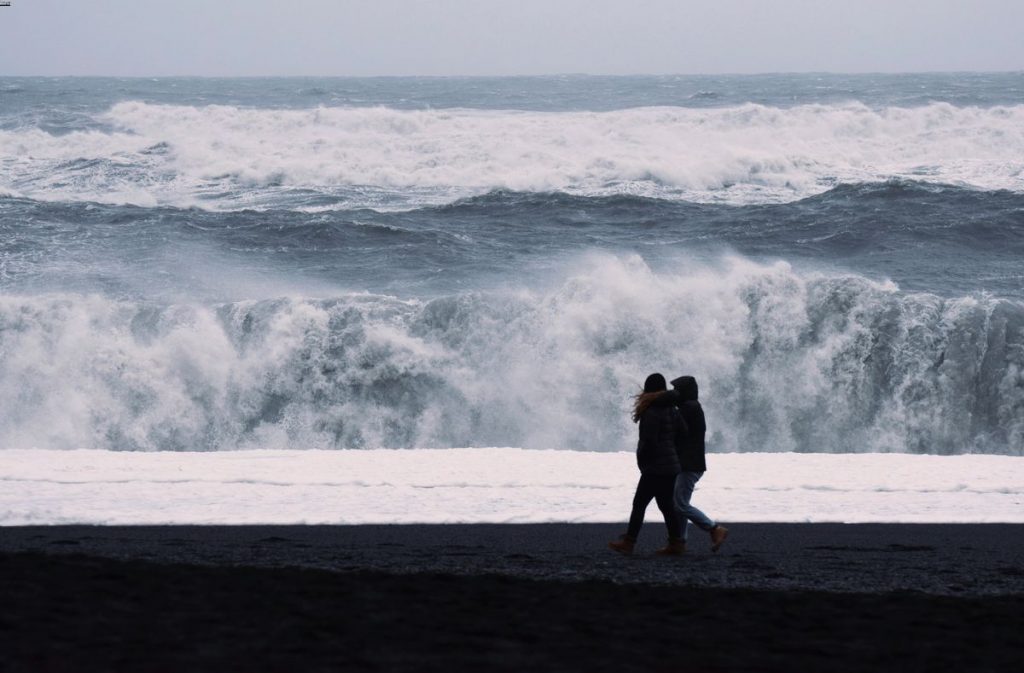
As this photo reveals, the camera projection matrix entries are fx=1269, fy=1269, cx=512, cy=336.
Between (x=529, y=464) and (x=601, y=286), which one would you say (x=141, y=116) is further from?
(x=529, y=464)

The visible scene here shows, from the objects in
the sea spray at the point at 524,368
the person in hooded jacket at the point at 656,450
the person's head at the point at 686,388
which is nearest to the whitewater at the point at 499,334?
the sea spray at the point at 524,368

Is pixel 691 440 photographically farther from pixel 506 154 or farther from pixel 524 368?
pixel 506 154

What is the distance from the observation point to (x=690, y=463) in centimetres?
858

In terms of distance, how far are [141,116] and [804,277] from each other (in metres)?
34.6

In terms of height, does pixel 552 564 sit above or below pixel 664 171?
below

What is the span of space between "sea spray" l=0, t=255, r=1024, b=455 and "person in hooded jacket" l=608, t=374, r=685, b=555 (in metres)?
7.05

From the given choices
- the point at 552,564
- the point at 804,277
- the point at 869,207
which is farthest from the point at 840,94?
the point at 552,564

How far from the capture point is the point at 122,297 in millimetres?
19641

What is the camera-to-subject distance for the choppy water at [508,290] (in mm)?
16094

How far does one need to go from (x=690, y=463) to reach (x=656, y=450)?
29 centimetres

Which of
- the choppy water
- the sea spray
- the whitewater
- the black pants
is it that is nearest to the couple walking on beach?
the black pants

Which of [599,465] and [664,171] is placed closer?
[599,465]

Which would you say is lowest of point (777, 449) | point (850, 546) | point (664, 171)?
point (777, 449)

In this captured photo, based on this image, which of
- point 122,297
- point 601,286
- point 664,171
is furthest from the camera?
point 664,171
